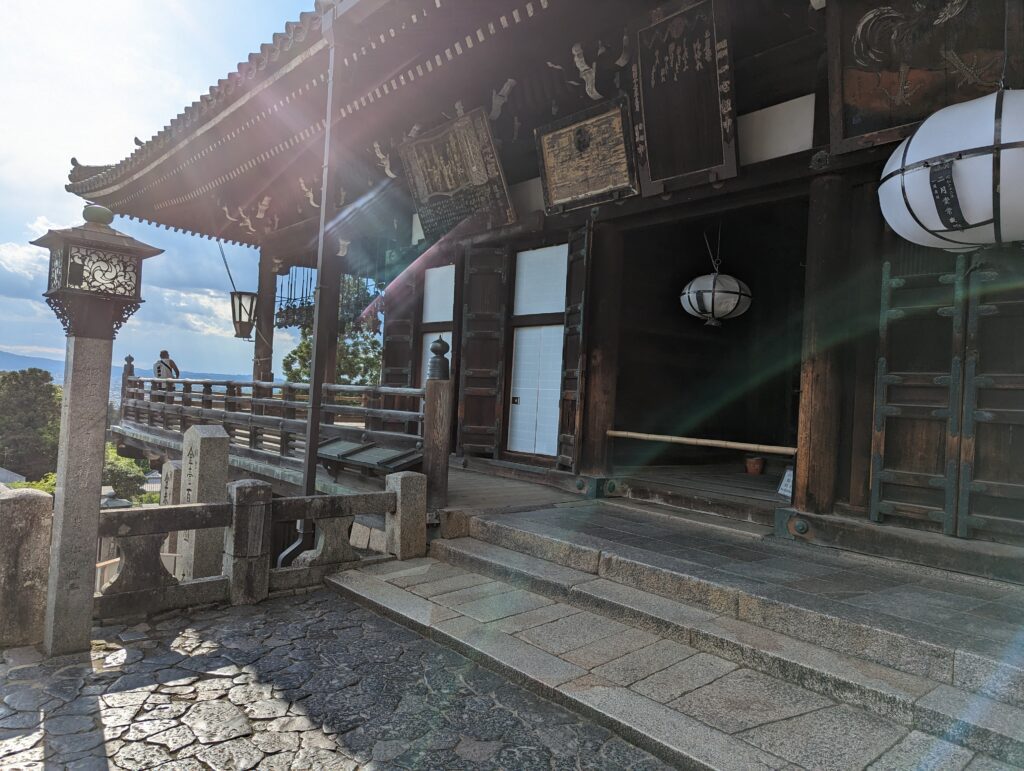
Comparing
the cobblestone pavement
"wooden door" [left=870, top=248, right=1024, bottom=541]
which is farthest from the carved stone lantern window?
"wooden door" [left=870, top=248, right=1024, bottom=541]

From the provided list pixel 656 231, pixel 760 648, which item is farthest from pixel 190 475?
pixel 656 231

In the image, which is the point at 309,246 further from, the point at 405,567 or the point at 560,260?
the point at 405,567

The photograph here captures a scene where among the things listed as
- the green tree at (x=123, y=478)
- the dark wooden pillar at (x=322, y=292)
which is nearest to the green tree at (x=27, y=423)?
the green tree at (x=123, y=478)

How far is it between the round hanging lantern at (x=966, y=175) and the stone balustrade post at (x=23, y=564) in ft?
19.3

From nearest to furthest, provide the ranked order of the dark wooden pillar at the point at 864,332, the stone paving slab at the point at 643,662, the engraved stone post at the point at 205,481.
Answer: the stone paving slab at the point at 643,662 → the dark wooden pillar at the point at 864,332 → the engraved stone post at the point at 205,481

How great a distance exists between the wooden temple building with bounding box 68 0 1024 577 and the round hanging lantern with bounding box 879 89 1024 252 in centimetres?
77

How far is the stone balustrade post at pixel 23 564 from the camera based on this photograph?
150 inches

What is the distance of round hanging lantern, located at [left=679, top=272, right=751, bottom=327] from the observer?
8148 millimetres

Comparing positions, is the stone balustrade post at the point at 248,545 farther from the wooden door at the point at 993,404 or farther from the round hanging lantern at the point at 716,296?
the round hanging lantern at the point at 716,296

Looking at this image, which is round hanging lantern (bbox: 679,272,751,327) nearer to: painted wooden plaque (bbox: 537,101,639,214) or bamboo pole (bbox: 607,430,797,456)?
painted wooden plaque (bbox: 537,101,639,214)

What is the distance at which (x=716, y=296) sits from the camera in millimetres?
8180

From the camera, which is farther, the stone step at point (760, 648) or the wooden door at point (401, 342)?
the wooden door at point (401, 342)

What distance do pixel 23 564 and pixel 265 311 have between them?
383 inches

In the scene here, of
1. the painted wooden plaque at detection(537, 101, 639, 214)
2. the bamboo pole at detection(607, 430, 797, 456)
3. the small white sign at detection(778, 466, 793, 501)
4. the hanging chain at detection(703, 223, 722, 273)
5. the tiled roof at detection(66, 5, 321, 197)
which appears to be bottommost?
the small white sign at detection(778, 466, 793, 501)
